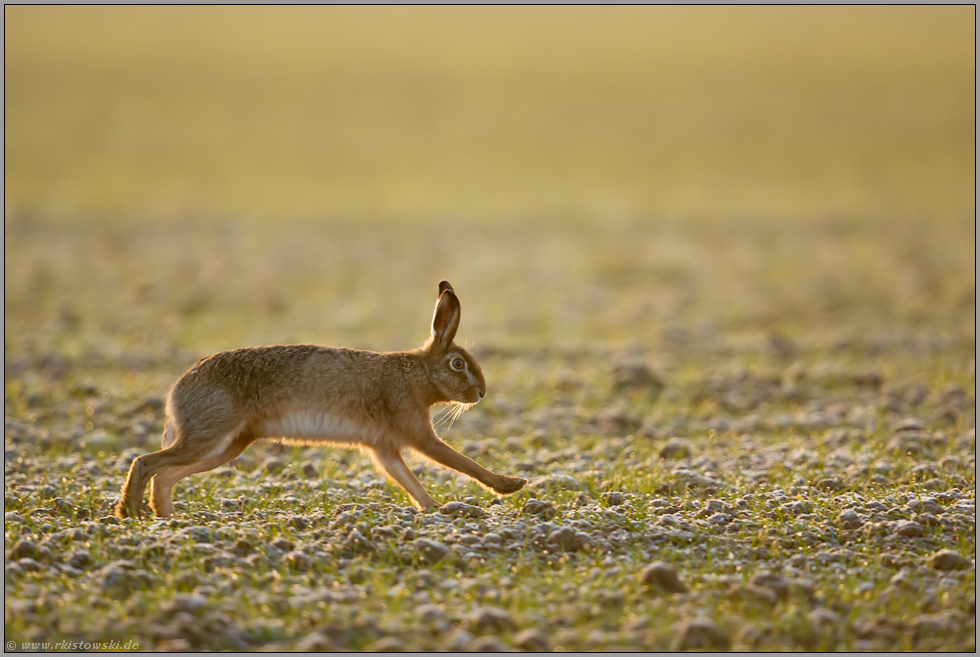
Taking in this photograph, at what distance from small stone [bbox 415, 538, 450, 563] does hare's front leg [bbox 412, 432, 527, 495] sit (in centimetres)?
129

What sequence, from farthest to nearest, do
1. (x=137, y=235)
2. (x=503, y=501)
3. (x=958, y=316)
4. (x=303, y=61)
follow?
1. (x=303, y=61)
2. (x=137, y=235)
3. (x=958, y=316)
4. (x=503, y=501)

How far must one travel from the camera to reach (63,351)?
47.6ft

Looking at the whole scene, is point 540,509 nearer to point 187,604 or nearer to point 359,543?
point 359,543

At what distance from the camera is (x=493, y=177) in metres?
40.5

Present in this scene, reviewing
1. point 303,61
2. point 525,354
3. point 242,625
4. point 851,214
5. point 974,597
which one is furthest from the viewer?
point 303,61

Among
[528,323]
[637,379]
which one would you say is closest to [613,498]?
[637,379]

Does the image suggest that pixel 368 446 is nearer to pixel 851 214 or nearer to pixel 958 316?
pixel 958 316

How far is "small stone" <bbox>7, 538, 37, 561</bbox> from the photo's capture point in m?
6.29

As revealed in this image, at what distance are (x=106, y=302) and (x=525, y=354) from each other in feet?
30.0

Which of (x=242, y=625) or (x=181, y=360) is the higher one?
(x=181, y=360)

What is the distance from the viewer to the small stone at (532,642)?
5145 mm

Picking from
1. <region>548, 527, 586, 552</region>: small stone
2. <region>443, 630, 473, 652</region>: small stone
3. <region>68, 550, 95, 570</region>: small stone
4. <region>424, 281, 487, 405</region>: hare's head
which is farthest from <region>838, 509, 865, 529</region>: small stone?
<region>68, 550, 95, 570</region>: small stone

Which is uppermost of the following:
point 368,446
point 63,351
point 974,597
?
point 63,351

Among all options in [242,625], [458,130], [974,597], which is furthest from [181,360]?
[458,130]
